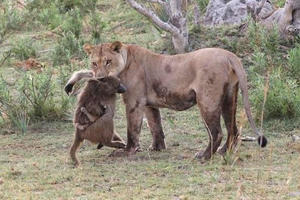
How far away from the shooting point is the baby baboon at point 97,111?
22.7 feet

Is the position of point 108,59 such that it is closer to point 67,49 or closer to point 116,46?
point 116,46

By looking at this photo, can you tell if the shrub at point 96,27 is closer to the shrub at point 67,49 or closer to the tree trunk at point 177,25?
the shrub at point 67,49

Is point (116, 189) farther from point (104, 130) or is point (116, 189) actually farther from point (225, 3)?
point (225, 3)

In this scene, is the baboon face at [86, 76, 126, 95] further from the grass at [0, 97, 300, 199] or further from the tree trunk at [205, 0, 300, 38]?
the tree trunk at [205, 0, 300, 38]

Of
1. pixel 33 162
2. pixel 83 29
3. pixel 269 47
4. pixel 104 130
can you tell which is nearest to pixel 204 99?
pixel 104 130

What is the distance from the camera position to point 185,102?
7.07 metres

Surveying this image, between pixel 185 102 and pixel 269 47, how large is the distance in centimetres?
289

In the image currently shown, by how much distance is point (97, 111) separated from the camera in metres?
6.99

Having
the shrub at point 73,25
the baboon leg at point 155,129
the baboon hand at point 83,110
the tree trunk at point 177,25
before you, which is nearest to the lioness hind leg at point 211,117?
the baboon leg at point 155,129

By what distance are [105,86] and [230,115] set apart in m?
1.24

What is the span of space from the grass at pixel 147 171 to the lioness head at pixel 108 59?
844 mm

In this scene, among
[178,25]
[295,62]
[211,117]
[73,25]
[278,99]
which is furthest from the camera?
[73,25]

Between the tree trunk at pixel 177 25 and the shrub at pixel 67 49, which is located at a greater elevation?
the tree trunk at pixel 177 25

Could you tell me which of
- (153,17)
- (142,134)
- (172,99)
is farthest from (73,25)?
(172,99)
